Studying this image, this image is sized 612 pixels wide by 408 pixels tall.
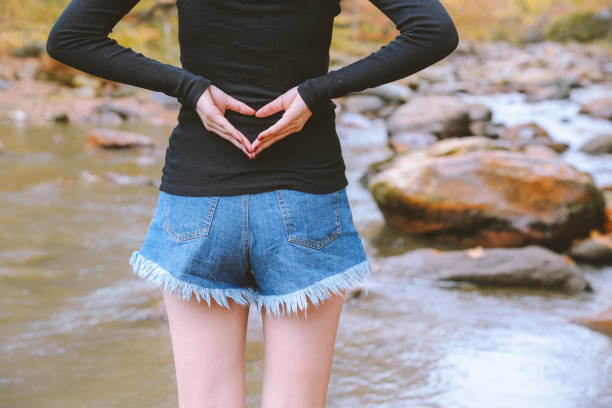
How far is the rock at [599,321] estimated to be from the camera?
3522mm

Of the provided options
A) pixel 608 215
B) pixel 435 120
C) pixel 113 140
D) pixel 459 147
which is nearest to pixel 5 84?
pixel 113 140

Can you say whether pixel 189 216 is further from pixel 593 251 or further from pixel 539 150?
pixel 539 150

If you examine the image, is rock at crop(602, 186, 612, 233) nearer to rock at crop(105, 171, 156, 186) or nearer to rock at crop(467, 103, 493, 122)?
rock at crop(105, 171, 156, 186)

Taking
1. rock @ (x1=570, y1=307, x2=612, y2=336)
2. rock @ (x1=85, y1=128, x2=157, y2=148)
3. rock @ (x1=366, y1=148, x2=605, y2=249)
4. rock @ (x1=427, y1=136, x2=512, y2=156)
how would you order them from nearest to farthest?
rock @ (x1=570, y1=307, x2=612, y2=336)
rock @ (x1=366, y1=148, x2=605, y2=249)
rock @ (x1=427, y1=136, x2=512, y2=156)
rock @ (x1=85, y1=128, x2=157, y2=148)

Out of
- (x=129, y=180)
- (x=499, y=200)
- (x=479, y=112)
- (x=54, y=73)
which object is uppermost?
(x=499, y=200)

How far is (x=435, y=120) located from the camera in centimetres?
1118

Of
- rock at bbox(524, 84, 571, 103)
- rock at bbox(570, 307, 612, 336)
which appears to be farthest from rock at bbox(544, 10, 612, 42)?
rock at bbox(570, 307, 612, 336)

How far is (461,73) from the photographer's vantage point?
21.9m

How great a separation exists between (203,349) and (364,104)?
563 inches

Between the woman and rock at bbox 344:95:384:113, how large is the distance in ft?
45.5

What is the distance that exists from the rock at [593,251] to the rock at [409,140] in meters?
5.27

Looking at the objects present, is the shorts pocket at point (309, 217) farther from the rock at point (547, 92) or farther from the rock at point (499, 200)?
the rock at point (547, 92)

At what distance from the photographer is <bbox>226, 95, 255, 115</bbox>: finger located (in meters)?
1.29

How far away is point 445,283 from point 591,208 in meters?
1.74
